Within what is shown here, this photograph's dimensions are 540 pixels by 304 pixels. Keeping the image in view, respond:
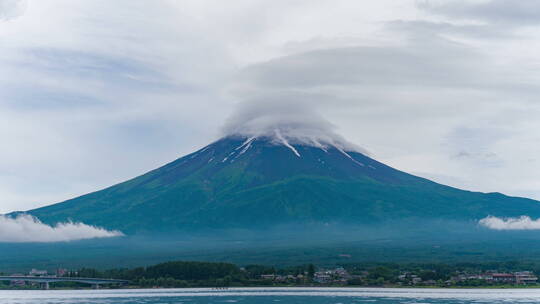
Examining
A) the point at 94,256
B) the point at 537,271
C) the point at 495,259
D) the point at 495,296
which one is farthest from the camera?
the point at 94,256

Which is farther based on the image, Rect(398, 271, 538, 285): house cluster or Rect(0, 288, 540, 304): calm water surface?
Rect(398, 271, 538, 285): house cluster

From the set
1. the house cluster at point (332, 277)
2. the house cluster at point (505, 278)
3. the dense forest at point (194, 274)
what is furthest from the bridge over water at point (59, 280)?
the house cluster at point (505, 278)

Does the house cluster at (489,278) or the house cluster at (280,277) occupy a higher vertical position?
the house cluster at (280,277)

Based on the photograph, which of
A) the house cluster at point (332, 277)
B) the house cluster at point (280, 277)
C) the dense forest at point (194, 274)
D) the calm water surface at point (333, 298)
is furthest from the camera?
the house cluster at point (332, 277)

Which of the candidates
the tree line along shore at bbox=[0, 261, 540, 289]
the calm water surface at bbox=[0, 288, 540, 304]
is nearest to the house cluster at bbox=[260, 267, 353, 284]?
the tree line along shore at bbox=[0, 261, 540, 289]

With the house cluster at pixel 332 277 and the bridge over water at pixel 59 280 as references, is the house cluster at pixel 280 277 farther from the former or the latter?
the bridge over water at pixel 59 280

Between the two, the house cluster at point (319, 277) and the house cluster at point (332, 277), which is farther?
the house cluster at point (332, 277)

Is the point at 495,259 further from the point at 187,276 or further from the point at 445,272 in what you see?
the point at 187,276

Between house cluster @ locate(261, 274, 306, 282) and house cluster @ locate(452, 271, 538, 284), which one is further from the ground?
house cluster @ locate(261, 274, 306, 282)

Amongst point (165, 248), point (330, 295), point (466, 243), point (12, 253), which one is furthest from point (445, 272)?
point (12, 253)

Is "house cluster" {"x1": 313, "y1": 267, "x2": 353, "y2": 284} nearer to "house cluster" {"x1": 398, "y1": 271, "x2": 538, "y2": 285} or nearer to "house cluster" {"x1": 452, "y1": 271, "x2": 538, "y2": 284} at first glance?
"house cluster" {"x1": 398, "y1": 271, "x2": 538, "y2": 285}

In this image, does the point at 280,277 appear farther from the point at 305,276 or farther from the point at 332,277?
the point at 332,277
